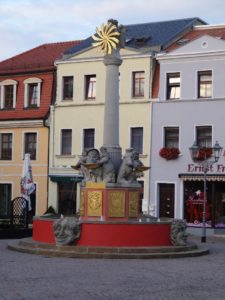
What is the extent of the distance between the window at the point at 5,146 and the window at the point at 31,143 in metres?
1.09

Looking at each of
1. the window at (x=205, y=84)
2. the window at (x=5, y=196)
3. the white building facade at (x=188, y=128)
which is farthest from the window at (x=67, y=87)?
the window at (x=205, y=84)

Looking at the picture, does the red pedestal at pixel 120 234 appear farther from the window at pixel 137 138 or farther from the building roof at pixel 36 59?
the building roof at pixel 36 59

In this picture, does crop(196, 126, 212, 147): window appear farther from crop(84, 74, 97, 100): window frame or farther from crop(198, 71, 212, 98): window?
crop(84, 74, 97, 100): window frame

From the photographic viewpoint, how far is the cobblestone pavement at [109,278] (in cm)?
1320

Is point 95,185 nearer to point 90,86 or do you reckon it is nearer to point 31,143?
point 90,86

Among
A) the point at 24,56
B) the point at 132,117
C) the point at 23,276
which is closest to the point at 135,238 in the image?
the point at 23,276

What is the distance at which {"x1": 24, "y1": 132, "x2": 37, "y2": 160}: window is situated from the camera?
137ft

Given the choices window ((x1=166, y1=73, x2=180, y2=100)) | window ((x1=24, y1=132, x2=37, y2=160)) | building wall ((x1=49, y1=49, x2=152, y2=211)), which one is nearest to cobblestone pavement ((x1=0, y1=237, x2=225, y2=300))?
window ((x1=166, y1=73, x2=180, y2=100))

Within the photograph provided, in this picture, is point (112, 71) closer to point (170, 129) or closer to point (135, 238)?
point (135, 238)

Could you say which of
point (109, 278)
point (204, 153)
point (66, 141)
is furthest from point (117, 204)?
point (66, 141)

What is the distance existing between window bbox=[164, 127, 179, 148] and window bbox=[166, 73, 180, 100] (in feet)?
5.37

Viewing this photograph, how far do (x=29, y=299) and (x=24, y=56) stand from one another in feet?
115

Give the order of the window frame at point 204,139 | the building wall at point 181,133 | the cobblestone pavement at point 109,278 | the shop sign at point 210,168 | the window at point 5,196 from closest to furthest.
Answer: the cobblestone pavement at point 109,278
the shop sign at point 210,168
the building wall at point 181,133
the window frame at point 204,139
the window at point 5,196

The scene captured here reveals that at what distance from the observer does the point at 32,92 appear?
42.6 metres
